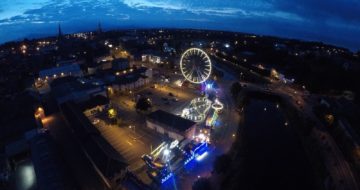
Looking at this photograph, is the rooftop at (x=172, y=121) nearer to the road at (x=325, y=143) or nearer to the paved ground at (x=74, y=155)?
the paved ground at (x=74, y=155)

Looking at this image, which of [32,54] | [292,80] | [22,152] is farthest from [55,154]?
[32,54]

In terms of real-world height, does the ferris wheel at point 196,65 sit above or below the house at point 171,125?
above

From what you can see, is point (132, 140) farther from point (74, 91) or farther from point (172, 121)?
point (74, 91)

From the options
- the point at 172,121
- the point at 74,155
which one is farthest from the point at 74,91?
the point at 172,121

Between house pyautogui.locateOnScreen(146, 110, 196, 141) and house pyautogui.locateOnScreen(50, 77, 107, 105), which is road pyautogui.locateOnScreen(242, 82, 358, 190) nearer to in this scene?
Answer: house pyautogui.locateOnScreen(146, 110, 196, 141)

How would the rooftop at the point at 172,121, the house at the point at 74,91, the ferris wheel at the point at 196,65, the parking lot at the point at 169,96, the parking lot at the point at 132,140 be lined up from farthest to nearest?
the ferris wheel at the point at 196,65
the parking lot at the point at 169,96
the house at the point at 74,91
the rooftop at the point at 172,121
the parking lot at the point at 132,140

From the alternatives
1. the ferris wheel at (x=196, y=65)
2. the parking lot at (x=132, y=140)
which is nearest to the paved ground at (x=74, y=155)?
the parking lot at (x=132, y=140)

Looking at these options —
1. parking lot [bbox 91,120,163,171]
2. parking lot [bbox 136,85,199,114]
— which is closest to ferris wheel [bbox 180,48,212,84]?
parking lot [bbox 136,85,199,114]

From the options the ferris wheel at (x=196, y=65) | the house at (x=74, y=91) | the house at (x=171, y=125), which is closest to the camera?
the house at (x=171, y=125)

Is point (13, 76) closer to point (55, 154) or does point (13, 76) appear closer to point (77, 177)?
point (55, 154)
